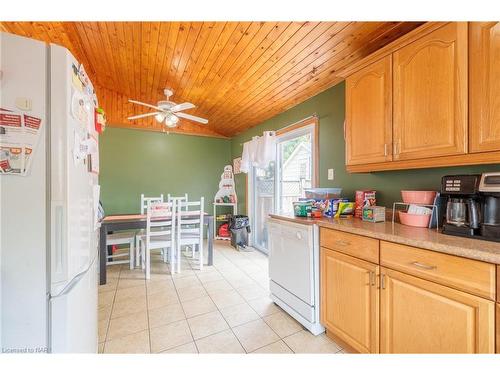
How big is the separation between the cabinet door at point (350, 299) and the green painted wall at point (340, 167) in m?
0.72

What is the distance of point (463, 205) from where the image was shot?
114cm

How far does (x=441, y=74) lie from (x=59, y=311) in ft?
7.07

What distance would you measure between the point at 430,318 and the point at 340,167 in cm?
152

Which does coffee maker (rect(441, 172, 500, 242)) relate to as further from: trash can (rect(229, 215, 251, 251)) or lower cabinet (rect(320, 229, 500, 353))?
trash can (rect(229, 215, 251, 251))

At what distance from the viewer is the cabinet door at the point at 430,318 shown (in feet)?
2.92

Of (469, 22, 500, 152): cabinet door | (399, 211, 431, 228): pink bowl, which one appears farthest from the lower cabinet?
(469, 22, 500, 152): cabinet door

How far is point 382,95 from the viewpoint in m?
1.54

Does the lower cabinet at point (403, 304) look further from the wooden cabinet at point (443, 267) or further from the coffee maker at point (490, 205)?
the coffee maker at point (490, 205)

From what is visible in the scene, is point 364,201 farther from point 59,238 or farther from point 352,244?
A: point 59,238

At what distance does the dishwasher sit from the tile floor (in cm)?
12

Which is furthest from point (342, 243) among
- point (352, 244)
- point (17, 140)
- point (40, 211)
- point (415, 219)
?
point (17, 140)

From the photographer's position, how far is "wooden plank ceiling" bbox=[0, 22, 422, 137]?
5.70ft
